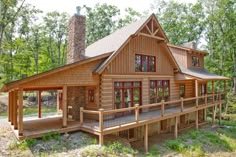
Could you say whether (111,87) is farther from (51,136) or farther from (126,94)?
(51,136)

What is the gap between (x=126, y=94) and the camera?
49.2 ft

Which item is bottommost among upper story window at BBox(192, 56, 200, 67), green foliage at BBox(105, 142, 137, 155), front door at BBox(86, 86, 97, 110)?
green foliage at BBox(105, 142, 137, 155)

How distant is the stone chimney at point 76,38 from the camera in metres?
13.6

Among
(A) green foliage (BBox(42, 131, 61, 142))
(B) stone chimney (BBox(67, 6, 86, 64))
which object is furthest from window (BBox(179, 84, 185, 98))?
(A) green foliage (BBox(42, 131, 61, 142))

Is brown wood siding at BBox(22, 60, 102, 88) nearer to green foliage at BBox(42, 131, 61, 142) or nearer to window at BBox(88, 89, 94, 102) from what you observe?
window at BBox(88, 89, 94, 102)

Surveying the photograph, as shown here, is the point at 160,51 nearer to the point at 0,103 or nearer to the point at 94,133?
the point at 94,133

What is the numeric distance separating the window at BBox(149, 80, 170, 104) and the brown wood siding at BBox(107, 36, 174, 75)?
78cm

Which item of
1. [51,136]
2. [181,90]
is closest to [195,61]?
[181,90]

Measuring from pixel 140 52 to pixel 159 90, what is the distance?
3.66m

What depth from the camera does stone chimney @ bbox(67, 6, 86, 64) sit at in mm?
13647

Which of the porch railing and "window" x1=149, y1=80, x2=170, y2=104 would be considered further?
"window" x1=149, y1=80, x2=170, y2=104

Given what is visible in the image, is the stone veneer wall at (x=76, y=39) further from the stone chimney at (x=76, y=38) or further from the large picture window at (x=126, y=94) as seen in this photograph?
the large picture window at (x=126, y=94)

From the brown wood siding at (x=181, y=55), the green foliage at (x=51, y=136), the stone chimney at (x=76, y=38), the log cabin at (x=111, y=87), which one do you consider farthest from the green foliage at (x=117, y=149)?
the brown wood siding at (x=181, y=55)

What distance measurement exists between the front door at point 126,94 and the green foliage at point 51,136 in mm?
4346
